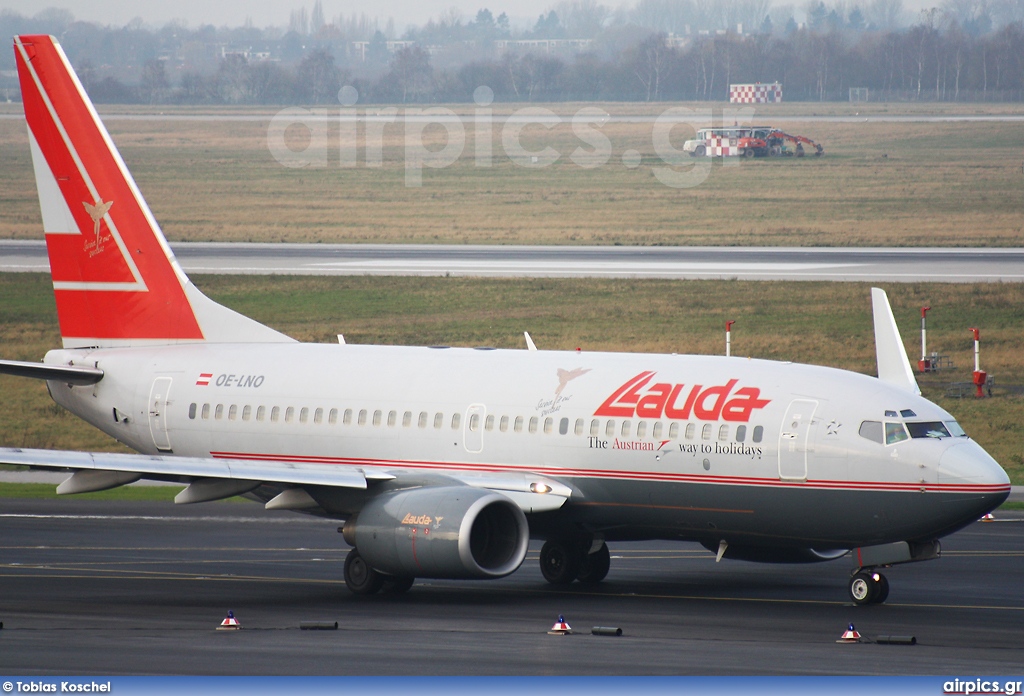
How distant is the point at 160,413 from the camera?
109 ft

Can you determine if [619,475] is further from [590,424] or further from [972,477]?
[972,477]

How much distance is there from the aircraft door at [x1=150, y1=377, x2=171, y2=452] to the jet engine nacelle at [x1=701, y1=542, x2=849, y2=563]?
11.7 metres

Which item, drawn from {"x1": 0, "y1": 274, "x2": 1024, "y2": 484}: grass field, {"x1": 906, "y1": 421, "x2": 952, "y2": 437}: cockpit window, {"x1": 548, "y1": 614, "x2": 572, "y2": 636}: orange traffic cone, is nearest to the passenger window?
{"x1": 906, "y1": 421, "x2": 952, "y2": 437}: cockpit window

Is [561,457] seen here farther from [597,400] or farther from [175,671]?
[175,671]

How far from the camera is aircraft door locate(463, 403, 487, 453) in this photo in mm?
29484

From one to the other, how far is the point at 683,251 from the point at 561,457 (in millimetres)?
58538

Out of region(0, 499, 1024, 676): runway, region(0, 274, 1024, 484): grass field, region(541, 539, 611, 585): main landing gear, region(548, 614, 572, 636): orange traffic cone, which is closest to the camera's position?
region(0, 499, 1024, 676): runway

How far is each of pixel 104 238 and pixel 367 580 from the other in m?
11.0

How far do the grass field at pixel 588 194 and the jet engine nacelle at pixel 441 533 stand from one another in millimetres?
64214

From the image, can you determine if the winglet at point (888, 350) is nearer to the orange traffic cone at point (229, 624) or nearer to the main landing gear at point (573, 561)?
the main landing gear at point (573, 561)

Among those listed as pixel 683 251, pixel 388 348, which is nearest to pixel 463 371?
pixel 388 348

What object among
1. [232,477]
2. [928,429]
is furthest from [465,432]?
[928,429]

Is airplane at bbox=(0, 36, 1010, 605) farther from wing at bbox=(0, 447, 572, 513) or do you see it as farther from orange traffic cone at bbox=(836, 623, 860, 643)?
orange traffic cone at bbox=(836, 623, 860, 643)

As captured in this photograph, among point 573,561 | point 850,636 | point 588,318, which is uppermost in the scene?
point 850,636
